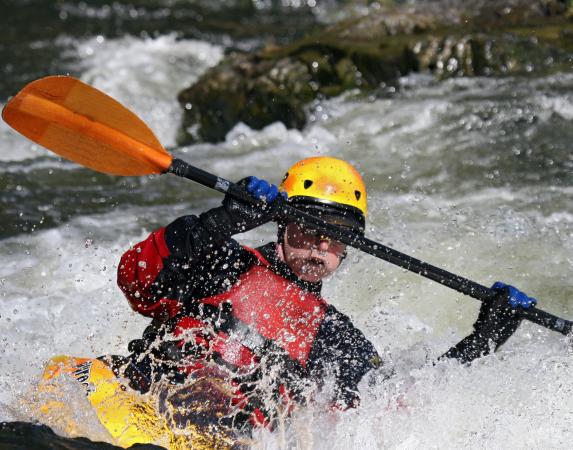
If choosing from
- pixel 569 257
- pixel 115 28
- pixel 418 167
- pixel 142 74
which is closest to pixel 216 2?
pixel 115 28

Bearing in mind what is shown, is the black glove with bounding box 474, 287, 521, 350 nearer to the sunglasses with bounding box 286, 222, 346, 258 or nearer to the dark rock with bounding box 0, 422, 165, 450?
the sunglasses with bounding box 286, 222, 346, 258

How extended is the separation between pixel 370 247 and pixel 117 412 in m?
1.14

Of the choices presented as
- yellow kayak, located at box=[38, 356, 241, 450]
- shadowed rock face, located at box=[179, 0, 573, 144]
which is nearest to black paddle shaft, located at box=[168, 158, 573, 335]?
yellow kayak, located at box=[38, 356, 241, 450]

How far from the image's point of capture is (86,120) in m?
A: 4.05

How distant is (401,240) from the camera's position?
593cm

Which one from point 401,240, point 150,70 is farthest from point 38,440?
point 150,70

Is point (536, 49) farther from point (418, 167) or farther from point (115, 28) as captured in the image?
point (115, 28)

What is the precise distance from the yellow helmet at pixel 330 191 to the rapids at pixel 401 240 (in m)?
0.66

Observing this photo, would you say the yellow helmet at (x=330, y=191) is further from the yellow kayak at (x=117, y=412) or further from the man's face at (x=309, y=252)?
the yellow kayak at (x=117, y=412)

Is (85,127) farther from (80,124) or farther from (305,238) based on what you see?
(305,238)

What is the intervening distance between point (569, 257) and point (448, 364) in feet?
6.63

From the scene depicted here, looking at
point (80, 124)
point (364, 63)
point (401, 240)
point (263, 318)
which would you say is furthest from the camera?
point (364, 63)

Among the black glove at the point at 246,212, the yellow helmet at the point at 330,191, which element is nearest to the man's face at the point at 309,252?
the yellow helmet at the point at 330,191

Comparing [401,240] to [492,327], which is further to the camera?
Result: [401,240]
